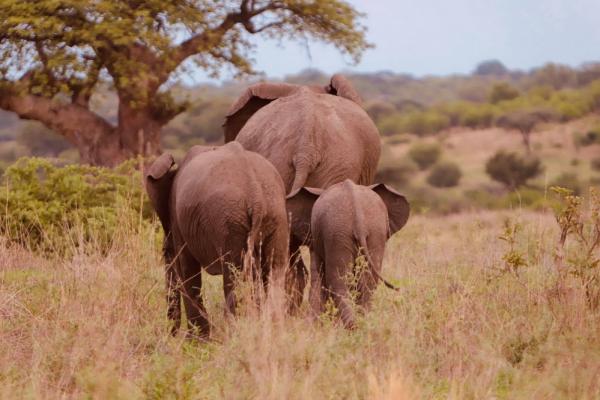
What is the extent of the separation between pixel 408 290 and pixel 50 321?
2506mm

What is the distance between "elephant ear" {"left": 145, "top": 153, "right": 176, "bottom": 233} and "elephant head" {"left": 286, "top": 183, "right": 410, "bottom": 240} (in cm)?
86

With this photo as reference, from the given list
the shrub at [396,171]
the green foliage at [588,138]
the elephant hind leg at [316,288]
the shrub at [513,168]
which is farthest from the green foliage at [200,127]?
the elephant hind leg at [316,288]

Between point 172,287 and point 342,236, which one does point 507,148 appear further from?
point 342,236

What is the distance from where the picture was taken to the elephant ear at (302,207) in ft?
24.8

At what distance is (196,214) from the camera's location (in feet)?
22.7

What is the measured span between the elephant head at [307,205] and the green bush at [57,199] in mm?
4705

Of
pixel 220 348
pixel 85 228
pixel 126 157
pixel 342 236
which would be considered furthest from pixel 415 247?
pixel 126 157

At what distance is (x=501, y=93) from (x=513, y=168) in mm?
25731

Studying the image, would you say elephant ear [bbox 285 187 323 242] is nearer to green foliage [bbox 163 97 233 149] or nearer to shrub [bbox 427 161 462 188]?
shrub [bbox 427 161 462 188]

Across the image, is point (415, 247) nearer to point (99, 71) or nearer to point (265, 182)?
point (265, 182)

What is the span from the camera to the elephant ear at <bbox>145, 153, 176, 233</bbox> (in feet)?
24.7

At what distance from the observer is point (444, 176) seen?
154ft

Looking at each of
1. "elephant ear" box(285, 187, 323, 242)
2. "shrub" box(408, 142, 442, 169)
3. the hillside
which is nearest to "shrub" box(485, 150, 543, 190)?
the hillside

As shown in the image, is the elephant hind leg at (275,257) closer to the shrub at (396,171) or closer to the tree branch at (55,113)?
the tree branch at (55,113)
